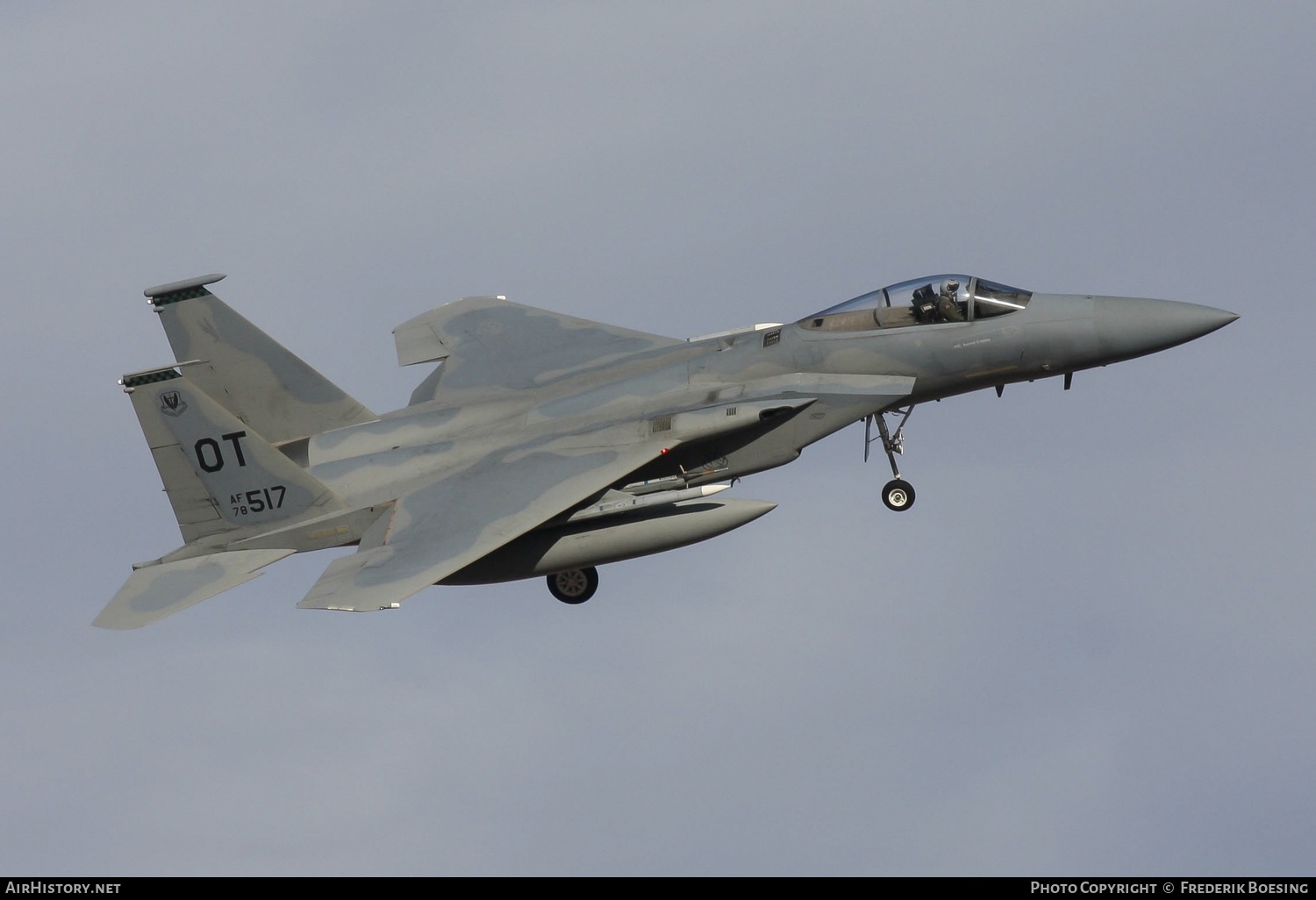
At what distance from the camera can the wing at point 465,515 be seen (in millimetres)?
20906

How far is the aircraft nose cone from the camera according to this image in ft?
74.7

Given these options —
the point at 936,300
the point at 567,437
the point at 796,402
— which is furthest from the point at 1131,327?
the point at 567,437

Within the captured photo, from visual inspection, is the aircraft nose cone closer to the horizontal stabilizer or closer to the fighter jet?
the fighter jet

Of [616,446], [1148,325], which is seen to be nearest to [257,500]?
[616,446]

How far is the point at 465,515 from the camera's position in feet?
73.6

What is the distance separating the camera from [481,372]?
26797 mm

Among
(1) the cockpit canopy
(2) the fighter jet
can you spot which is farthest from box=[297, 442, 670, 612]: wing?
(1) the cockpit canopy

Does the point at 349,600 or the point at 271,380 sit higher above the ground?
the point at 271,380

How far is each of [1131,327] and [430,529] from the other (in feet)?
30.5

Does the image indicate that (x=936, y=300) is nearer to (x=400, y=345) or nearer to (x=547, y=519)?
(x=547, y=519)

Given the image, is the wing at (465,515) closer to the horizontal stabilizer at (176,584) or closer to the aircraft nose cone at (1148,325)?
the horizontal stabilizer at (176,584)

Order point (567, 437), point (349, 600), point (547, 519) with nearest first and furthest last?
1. point (349, 600)
2. point (547, 519)
3. point (567, 437)

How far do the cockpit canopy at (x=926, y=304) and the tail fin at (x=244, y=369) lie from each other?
23.1ft

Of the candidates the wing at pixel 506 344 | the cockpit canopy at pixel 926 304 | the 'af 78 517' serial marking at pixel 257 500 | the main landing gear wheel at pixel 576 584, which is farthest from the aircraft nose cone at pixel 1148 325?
the 'af 78 517' serial marking at pixel 257 500
